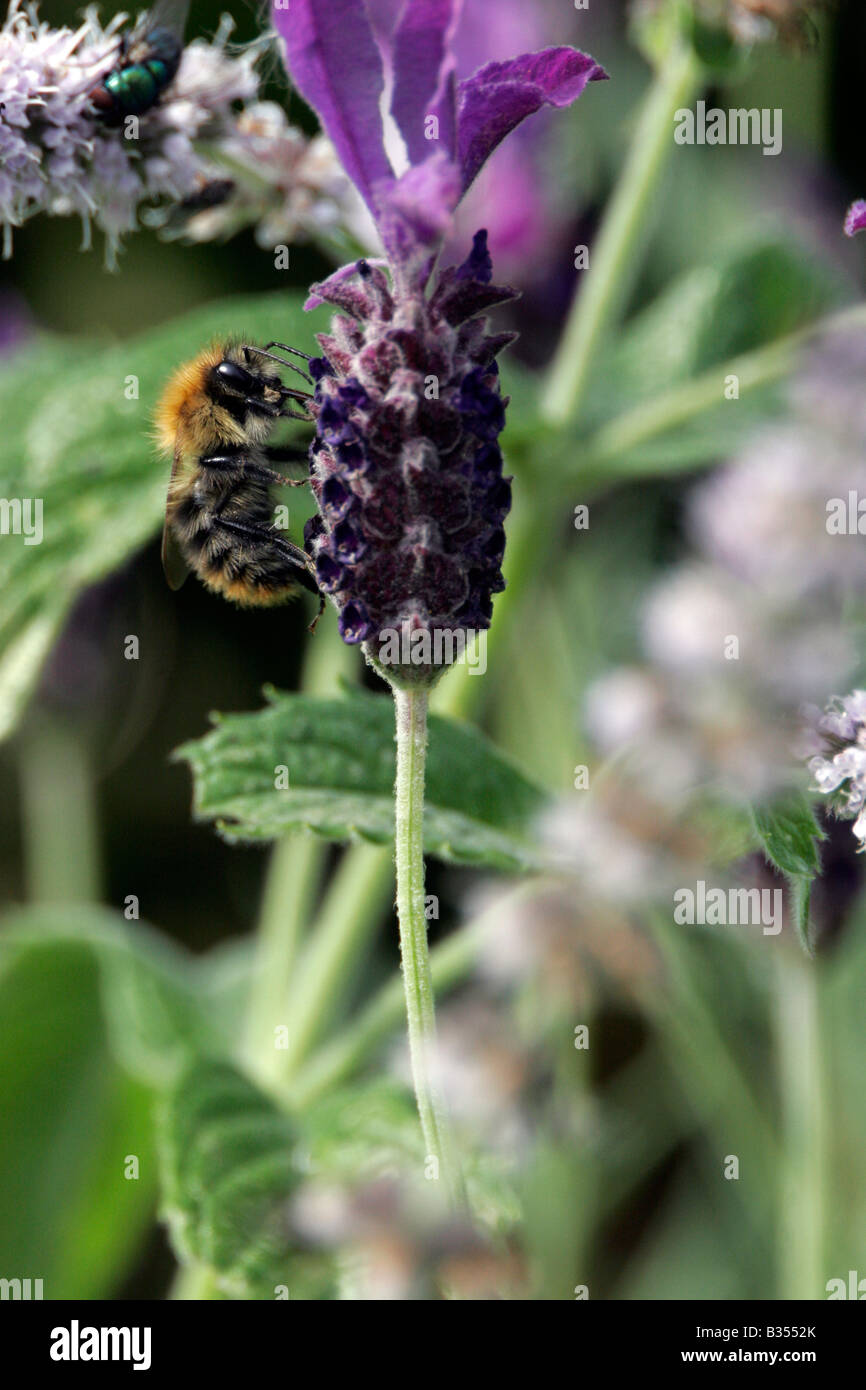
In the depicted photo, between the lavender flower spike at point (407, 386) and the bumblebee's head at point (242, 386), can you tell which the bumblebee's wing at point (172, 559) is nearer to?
the bumblebee's head at point (242, 386)

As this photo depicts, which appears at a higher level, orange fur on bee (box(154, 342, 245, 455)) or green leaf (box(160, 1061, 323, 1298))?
orange fur on bee (box(154, 342, 245, 455))

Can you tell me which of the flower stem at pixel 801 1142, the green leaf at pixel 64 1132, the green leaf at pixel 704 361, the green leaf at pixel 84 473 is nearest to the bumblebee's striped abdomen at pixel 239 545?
the green leaf at pixel 84 473

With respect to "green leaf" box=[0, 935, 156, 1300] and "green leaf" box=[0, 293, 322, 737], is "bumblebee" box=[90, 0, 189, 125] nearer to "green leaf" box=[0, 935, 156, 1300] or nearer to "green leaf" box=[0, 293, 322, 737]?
"green leaf" box=[0, 293, 322, 737]

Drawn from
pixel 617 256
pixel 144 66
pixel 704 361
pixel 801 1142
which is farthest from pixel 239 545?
pixel 801 1142

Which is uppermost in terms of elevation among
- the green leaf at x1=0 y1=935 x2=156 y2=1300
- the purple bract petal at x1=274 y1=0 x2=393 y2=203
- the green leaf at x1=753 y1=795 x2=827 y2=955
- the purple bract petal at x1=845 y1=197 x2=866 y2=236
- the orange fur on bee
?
the purple bract petal at x1=274 y1=0 x2=393 y2=203

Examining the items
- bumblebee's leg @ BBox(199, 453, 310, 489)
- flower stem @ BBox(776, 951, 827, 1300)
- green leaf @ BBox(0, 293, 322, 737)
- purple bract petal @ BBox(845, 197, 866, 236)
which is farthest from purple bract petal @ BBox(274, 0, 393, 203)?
flower stem @ BBox(776, 951, 827, 1300)

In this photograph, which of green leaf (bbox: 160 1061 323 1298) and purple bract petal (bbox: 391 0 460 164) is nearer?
purple bract petal (bbox: 391 0 460 164)

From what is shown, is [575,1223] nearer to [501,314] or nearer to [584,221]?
[501,314]
